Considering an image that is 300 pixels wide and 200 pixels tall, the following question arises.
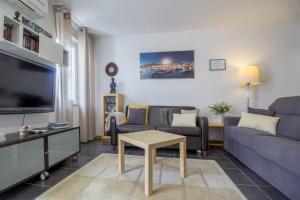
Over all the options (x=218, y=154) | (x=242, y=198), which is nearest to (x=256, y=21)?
(x=218, y=154)

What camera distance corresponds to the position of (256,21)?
11.2 feet

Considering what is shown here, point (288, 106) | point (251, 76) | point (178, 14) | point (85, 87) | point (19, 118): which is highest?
point (178, 14)

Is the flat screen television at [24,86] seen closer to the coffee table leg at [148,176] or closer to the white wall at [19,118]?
the white wall at [19,118]

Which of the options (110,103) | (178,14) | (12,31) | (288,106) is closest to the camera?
(12,31)

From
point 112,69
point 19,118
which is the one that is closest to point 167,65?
point 112,69

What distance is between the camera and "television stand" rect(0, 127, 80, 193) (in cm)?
154

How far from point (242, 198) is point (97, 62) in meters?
3.91

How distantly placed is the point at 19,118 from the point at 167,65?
115 inches

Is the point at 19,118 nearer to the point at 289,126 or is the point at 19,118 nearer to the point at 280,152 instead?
Answer: the point at 280,152

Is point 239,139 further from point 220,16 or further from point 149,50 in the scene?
point 149,50

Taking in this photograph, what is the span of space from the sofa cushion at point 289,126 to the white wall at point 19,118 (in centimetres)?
350

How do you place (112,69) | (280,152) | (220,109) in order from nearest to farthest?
(280,152) → (220,109) → (112,69)

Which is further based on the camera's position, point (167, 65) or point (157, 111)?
point (167, 65)

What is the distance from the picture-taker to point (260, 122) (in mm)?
2527
